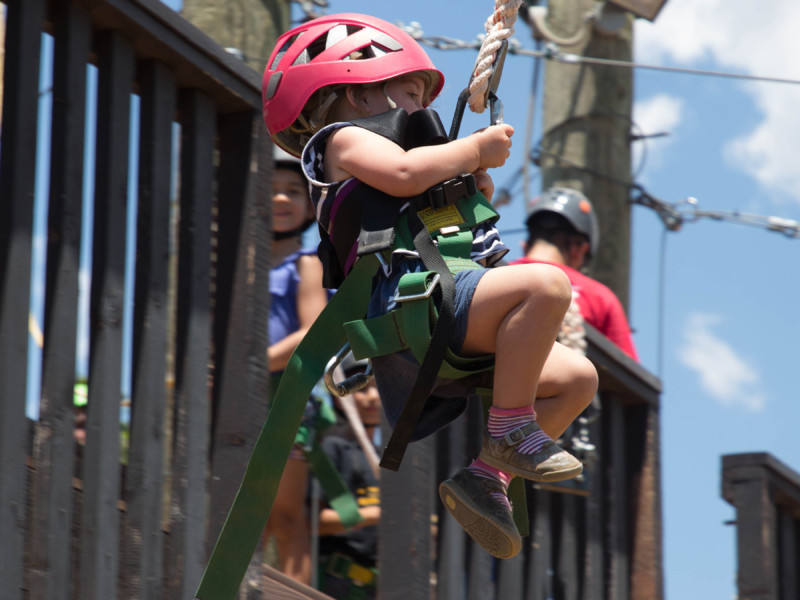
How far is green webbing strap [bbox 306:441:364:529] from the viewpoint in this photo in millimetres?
5316

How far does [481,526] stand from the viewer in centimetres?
292

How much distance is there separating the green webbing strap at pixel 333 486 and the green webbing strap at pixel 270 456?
2238 mm

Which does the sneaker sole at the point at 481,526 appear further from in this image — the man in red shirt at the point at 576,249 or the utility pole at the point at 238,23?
the utility pole at the point at 238,23

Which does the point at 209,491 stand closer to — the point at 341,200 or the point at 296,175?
the point at 341,200

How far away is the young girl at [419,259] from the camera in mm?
2852

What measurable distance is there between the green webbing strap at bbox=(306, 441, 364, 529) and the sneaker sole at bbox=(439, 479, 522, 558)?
2378 mm

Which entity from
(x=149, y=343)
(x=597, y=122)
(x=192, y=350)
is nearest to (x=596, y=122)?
(x=597, y=122)

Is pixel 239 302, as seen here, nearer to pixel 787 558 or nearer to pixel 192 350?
pixel 192 350

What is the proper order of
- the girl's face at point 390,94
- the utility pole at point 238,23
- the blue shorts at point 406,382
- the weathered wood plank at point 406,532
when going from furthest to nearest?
the utility pole at point 238,23
the weathered wood plank at point 406,532
the girl's face at point 390,94
the blue shorts at point 406,382

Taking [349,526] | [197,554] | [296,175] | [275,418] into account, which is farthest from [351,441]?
[275,418]

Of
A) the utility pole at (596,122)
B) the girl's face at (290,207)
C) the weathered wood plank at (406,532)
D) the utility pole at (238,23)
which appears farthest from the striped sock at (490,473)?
the utility pole at (596,122)

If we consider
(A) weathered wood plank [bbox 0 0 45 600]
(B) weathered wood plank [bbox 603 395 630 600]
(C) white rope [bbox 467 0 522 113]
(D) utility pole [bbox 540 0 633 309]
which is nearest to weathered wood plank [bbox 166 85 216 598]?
(A) weathered wood plank [bbox 0 0 45 600]

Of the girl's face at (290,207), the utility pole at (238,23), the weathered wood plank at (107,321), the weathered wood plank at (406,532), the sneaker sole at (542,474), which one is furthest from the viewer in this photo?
the utility pole at (238,23)

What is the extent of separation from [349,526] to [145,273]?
159cm
